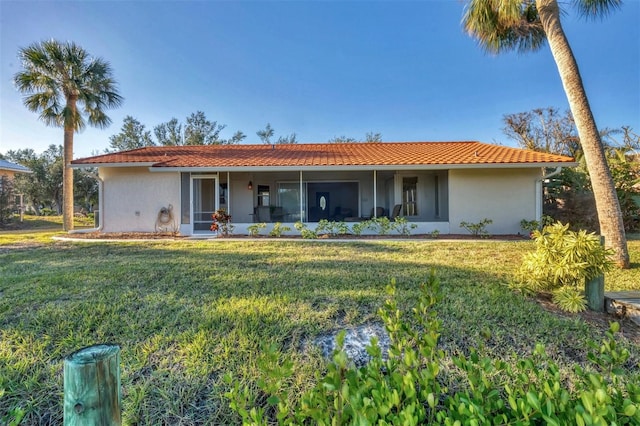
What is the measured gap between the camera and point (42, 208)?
1294 inches

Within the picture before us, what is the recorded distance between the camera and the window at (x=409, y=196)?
13.7 metres

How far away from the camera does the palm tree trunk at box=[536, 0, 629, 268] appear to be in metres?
5.94

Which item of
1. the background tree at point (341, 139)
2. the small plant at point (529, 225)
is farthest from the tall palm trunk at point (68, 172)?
the background tree at point (341, 139)

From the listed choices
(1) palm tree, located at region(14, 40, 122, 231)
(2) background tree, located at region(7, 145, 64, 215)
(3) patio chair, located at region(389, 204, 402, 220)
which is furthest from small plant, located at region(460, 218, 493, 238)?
(2) background tree, located at region(7, 145, 64, 215)

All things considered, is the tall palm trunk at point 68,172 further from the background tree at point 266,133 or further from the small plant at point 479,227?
the background tree at point 266,133

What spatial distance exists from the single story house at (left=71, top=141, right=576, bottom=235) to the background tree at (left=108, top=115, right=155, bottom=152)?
1733 centimetres

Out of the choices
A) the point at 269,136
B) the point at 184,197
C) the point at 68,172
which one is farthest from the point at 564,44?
the point at 269,136

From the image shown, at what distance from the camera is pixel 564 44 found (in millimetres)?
6570

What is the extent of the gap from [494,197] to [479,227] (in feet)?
5.11

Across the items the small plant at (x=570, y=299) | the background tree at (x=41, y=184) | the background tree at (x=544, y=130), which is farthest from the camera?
the background tree at (x=41, y=184)

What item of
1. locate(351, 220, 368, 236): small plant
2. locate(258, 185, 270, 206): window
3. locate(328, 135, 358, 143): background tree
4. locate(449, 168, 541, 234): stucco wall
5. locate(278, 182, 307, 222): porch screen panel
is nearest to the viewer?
locate(351, 220, 368, 236): small plant

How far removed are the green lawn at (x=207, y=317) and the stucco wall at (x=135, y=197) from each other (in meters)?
6.50

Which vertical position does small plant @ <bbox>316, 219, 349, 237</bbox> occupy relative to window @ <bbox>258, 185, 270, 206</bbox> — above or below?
below

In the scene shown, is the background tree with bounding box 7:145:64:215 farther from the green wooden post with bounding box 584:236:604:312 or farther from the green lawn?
the green wooden post with bounding box 584:236:604:312
